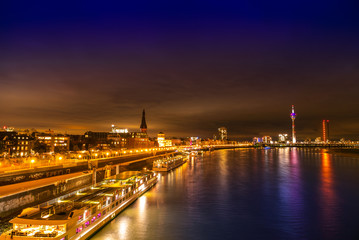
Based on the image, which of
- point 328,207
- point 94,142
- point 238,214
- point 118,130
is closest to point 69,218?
point 238,214

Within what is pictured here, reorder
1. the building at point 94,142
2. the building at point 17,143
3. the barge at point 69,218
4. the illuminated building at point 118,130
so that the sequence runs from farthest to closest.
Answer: the illuminated building at point 118,130, the building at point 94,142, the building at point 17,143, the barge at point 69,218

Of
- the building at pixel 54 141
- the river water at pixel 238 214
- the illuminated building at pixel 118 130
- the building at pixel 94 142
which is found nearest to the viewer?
the river water at pixel 238 214

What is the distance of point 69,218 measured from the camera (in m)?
13.7

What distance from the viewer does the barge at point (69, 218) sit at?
12805 millimetres

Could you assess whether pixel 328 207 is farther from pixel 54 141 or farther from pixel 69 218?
pixel 54 141

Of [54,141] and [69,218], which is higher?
[54,141]

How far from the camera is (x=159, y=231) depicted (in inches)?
701

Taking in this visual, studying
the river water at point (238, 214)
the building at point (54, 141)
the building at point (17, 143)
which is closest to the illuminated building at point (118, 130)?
the building at point (54, 141)

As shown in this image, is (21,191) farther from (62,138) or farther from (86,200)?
(62,138)

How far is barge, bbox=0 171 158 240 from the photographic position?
12.8 m

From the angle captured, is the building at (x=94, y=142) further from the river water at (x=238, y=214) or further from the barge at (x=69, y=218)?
the barge at (x=69, y=218)

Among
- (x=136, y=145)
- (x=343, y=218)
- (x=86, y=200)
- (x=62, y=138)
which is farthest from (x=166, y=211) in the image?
(x=136, y=145)

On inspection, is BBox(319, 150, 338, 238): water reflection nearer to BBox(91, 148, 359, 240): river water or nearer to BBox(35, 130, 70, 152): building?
BBox(91, 148, 359, 240): river water

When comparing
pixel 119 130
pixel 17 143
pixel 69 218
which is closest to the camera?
pixel 69 218
